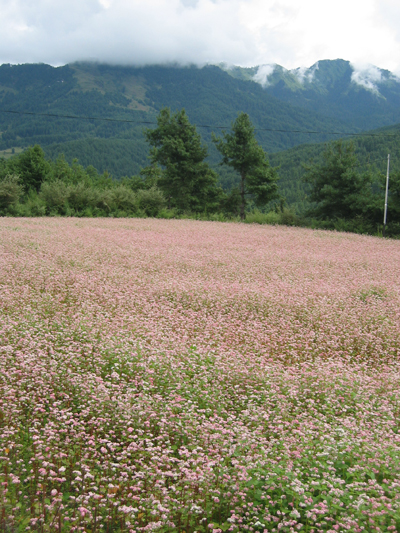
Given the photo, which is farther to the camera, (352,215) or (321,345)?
(352,215)

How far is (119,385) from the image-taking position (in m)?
5.11

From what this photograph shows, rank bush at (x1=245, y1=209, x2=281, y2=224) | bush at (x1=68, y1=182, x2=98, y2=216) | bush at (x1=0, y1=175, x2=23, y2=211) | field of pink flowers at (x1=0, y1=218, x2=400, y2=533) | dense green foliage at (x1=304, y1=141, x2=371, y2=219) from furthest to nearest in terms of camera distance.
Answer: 1. bush at (x1=245, y1=209, x2=281, y2=224)
2. bush at (x1=68, y1=182, x2=98, y2=216)
3. dense green foliage at (x1=304, y1=141, x2=371, y2=219)
4. bush at (x1=0, y1=175, x2=23, y2=211)
5. field of pink flowers at (x1=0, y1=218, x2=400, y2=533)

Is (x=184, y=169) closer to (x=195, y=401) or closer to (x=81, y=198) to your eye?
(x=81, y=198)

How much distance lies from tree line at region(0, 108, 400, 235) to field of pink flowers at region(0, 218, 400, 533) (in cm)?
2408

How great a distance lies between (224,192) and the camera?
159 feet

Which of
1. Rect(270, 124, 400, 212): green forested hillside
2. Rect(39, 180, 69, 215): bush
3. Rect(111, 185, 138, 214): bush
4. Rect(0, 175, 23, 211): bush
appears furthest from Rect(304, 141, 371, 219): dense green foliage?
Rect(270, 124, 400, 212): green forested hillside

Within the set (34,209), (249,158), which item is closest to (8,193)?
(34,209)

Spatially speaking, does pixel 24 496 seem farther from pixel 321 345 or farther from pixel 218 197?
pixel 218 197

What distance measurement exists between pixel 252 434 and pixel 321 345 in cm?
381

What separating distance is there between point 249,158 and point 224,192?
6.70m

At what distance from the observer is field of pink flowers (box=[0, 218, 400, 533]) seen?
3213 millimetres

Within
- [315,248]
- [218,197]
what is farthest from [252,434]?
[218,197]

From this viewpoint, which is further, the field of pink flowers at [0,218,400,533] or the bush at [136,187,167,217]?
the bush at [136,187,167,217]

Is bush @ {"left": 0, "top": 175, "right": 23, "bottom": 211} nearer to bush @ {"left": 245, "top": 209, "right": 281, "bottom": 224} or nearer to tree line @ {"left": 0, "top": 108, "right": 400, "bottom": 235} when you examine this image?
tree line @ {"left": 0, "top": 108, "right": 400, "bottom": 235}
